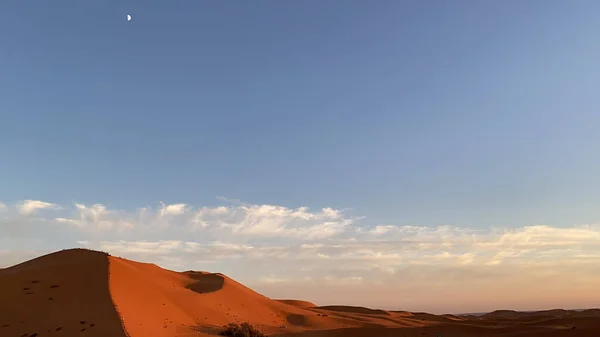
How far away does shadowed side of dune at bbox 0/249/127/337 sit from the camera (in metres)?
21.4

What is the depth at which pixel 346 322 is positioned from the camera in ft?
132

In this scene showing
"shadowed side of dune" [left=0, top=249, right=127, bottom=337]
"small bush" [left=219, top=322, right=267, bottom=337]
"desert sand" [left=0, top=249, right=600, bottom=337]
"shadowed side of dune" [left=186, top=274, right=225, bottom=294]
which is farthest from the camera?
"shadowed side of dune" [left=186, top=274, right=225, bottom=294]

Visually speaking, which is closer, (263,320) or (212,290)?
(263,320)

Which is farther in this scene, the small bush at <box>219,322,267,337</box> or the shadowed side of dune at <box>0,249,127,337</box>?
the small bush at <box>219,322,267,337</box>

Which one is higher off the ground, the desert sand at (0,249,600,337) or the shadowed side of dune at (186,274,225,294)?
the shadowed side of dune at (186,274,225,294)

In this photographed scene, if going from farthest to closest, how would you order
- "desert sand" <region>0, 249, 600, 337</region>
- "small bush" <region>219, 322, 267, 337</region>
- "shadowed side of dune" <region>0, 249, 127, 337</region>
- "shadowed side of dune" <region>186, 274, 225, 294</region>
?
"shadowed side of dune" <region>186, 274, 225, 294</region> → "small bush" <region>219, 322, 267, 337</region> → "desert sand" <region>0, 249, 600, 337</region> → "shadowed side of dune" <region>0, 249, 127, 337</region>

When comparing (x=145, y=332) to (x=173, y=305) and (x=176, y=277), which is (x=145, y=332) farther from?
(x=176, y=277)

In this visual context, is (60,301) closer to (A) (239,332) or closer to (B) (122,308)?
(B) (122,308)

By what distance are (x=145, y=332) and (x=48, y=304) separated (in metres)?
5.62

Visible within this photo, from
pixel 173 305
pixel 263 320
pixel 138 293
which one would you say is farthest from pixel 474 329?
pixel 138 293

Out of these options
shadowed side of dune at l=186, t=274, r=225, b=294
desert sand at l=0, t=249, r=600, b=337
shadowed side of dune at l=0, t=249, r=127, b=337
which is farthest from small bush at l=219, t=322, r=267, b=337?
shadowed side of dune at l=186, t=274, r=225, b=294

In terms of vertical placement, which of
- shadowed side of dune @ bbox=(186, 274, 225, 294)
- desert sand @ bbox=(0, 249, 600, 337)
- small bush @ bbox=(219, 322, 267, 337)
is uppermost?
shadowed side of dune @ bbox=(186, 274, 225, 294)

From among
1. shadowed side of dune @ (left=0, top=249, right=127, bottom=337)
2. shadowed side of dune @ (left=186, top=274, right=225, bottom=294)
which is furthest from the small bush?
shadowed side of dune @ (left=186, top=274, right=225, bottom=294)

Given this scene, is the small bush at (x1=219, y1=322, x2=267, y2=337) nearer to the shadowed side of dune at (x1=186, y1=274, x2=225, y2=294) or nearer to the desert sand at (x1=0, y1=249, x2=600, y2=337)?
the desert sand at (x1=0, y1=249, x2=600, y2=337)
